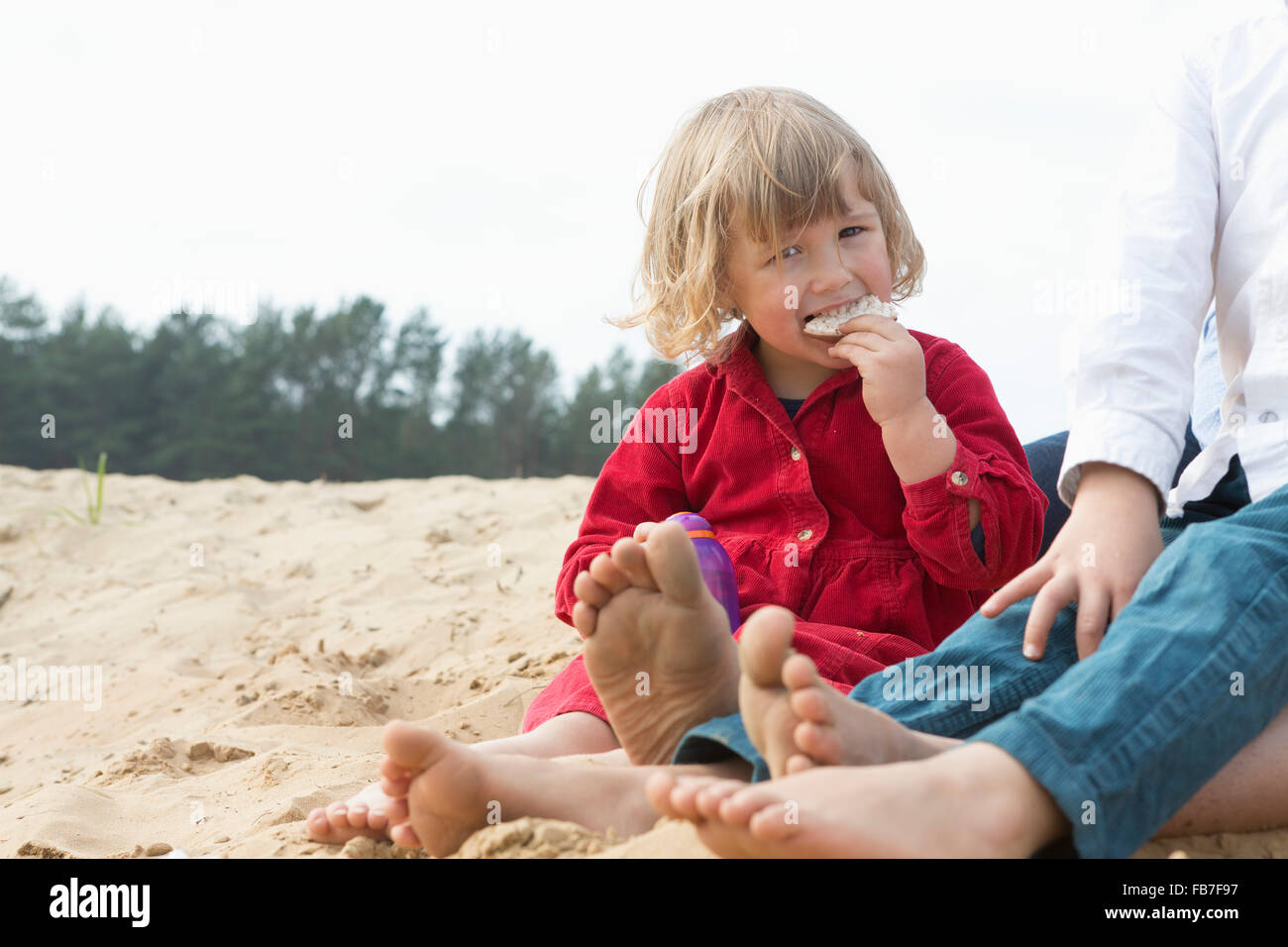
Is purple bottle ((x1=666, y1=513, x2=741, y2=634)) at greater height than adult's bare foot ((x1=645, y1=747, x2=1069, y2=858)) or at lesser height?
greater

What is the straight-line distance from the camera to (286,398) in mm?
16016

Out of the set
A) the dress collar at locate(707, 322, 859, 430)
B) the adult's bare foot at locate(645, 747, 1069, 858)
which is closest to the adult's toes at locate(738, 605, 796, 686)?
the adult's bare foot at locate(645, 747, 1069, 858)

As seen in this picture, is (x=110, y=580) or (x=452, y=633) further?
(x=110, y=580)

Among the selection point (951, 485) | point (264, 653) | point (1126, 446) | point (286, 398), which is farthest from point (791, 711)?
point (286, 398)

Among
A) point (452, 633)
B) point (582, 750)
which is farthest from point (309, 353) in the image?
point (582, 750)

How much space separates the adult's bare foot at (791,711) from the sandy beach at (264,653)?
0.15 meters

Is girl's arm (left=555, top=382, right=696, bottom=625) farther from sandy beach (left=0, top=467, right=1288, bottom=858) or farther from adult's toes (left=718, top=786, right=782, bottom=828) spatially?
adult's toes (left=718, top=786, right=782, bottom=828)

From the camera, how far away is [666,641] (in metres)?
1.41

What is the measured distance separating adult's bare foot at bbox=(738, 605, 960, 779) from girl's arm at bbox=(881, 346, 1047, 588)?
0.71 meters

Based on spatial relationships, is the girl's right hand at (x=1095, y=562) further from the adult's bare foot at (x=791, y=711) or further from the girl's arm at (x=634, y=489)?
the girl's arm at (x=634, y=489)

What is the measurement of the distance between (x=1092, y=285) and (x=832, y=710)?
0.92 metres

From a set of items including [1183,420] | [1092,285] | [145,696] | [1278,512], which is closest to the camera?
[1278,512]

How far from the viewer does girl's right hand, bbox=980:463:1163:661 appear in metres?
1.38

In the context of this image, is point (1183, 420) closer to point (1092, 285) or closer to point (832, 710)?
point (1092, 285)
